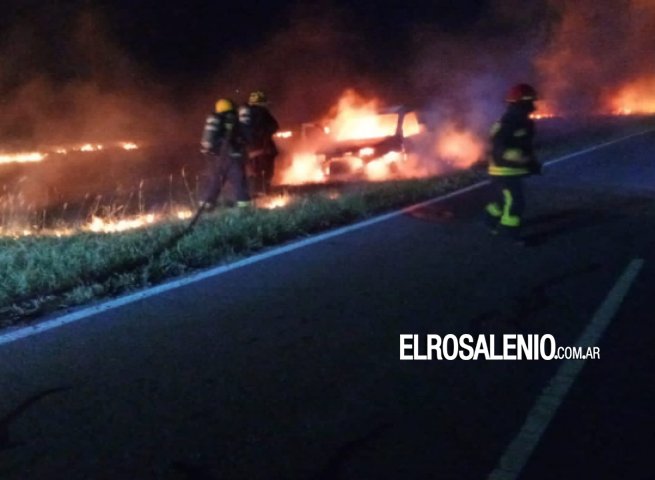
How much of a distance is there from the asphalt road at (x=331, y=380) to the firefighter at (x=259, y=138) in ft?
15.5

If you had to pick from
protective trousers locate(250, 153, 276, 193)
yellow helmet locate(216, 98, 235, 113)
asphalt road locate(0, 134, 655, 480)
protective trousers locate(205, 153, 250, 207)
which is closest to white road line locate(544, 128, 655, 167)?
protective trousers locate(250, 153, 276, 193)

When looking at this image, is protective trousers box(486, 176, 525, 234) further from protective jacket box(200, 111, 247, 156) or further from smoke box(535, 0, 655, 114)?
smoke box(535, 0, 655, 114)

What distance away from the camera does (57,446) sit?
429 centimetres

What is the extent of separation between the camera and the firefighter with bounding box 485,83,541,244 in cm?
910

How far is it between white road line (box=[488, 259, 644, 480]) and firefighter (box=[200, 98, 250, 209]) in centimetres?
636

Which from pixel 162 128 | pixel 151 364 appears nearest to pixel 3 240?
pixel 151 364

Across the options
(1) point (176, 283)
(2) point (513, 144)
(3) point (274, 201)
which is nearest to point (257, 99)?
(3) point (274, 201)

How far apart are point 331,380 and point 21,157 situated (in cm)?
1824

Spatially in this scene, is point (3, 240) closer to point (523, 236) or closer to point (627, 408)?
point (523, 236)

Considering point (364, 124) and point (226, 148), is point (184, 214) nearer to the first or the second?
point (226, 148)

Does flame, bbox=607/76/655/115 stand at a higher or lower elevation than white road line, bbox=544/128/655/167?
higher

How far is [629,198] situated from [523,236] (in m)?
4.05

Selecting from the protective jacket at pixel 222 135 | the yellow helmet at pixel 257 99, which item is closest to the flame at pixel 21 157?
the yellow helmet at pixel 257 99

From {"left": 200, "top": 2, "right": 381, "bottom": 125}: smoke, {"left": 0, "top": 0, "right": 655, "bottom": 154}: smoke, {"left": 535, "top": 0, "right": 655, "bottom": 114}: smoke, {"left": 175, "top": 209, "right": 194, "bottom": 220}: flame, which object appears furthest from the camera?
{"left": 535, "top": 0, "right": 655, "bottom": 114}: smoke
